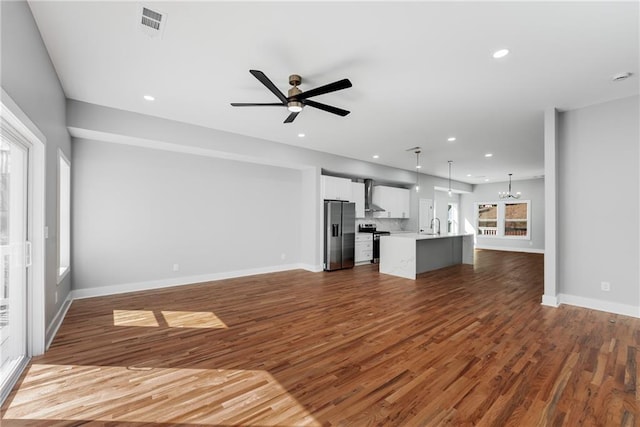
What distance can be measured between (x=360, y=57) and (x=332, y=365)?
2.96 m

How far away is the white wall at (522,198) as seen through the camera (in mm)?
10484

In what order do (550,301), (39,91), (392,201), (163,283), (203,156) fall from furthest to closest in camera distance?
(392,201), (203,156), (163,283), (550,301), (39,91)

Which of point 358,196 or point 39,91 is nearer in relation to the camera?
point 39,91

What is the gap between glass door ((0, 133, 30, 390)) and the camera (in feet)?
7.41

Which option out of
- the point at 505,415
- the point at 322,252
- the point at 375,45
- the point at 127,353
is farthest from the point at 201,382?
the point at 322,252

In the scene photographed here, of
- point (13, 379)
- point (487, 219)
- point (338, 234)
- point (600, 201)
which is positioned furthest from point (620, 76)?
point (487, 219)

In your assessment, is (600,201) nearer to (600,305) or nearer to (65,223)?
(600,305)

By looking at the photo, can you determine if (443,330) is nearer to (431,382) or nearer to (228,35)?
(431,382)

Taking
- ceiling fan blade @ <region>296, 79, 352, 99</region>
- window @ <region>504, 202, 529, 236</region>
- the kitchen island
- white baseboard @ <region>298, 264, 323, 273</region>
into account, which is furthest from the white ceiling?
window @ <region>504, 202, 529, 236</region>

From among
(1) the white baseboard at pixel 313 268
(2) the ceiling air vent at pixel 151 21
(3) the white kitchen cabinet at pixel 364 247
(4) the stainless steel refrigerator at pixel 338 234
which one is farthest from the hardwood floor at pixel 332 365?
(3) the white kitchen cabinet at pixel 364 247

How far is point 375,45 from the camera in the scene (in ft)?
8.57

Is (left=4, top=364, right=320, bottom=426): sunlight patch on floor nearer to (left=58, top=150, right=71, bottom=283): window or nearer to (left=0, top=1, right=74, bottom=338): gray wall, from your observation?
(left=0, top=1, right=74, bottom=338): gray wall

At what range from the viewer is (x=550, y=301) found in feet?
13.4

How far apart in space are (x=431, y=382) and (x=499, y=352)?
3.20 feet
